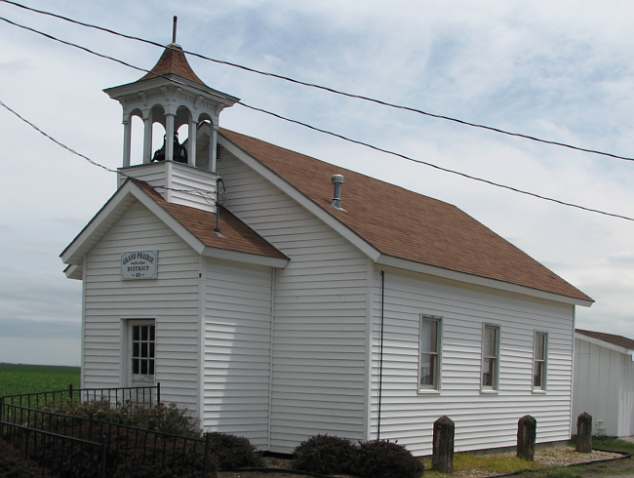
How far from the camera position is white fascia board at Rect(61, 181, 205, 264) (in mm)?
16172

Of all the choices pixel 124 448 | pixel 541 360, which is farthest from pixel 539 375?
pixel 124 448

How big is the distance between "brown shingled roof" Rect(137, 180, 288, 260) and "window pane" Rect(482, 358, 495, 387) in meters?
5.84

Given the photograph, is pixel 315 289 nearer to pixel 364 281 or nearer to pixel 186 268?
pixel 364 281

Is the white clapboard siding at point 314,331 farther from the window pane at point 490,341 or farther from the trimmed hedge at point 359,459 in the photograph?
the window pane at point 490,341

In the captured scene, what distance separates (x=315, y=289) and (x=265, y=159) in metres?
3.09

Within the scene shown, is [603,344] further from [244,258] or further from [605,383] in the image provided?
[244,258]

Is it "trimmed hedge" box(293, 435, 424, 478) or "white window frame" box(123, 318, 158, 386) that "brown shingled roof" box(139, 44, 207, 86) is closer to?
"white window frame" box(123, 318, 158, 386)

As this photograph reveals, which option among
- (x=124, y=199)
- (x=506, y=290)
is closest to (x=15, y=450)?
(x=124, y=199)

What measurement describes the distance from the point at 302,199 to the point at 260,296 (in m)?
2.00

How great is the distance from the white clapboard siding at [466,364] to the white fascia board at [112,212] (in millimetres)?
3527

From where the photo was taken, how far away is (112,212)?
17531 mm

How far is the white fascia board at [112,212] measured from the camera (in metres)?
16.2

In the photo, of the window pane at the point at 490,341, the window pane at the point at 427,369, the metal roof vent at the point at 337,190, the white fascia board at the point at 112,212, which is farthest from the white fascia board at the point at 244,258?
the window pane at the point at 490,341

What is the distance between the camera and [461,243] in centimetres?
2214
